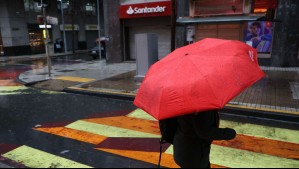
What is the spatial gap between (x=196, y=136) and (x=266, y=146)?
277 cm

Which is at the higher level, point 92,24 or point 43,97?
point 92,24

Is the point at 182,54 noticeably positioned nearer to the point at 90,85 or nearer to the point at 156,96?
the point at 156,96

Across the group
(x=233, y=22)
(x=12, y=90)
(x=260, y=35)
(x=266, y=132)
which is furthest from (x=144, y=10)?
(x=266, y=132)

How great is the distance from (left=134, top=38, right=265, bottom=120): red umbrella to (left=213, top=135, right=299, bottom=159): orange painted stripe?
236 centimetres

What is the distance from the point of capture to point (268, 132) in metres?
5.41

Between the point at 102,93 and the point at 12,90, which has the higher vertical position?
the point at 102,93

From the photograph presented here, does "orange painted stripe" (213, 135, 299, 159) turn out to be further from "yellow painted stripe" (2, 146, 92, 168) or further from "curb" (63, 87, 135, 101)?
"curb" (63, 87, 135, 101)

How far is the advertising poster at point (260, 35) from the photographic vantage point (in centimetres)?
1301

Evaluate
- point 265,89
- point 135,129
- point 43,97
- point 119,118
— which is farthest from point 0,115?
point 265,89

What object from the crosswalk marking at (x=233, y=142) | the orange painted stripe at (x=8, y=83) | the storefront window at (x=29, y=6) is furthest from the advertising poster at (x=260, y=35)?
the storefront window at (x=29, y=6)

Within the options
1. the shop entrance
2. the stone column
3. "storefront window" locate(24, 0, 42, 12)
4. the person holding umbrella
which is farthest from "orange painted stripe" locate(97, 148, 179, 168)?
"storefront window" locate(24, 0, 42, 12)

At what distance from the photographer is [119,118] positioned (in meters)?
6.56

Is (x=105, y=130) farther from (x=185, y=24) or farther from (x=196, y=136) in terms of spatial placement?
(x=185, y=24)

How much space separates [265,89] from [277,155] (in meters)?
4.64
